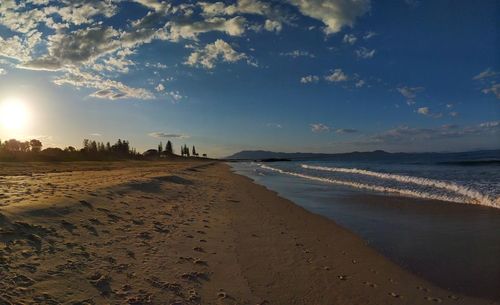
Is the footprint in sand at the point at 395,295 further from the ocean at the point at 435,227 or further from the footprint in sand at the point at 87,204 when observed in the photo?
the footprint in sand at the point at 87,204

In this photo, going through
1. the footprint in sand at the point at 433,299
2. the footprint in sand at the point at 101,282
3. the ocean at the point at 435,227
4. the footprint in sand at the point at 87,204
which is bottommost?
the footprint in sand at the point at 433,299

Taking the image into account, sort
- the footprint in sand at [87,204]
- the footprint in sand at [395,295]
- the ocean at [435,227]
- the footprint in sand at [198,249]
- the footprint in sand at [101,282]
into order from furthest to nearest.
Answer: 1. the footprint in sand at [87,204]
2. the footprint in sand at [198,249]
3. the ocean at [435,227]
4. the footprint in sand at [395,295]
5. the footprint in sand at [101,282]

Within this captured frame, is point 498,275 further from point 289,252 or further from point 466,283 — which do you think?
point 289,252

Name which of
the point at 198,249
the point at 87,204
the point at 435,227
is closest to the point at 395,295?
the point at 198,249

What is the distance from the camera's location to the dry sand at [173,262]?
5.54 metres

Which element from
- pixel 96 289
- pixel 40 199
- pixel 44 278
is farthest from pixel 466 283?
pixel 40 199

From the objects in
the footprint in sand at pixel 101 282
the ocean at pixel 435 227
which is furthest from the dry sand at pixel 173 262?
the ocean at pixel 435 227

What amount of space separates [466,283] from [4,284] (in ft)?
24.1

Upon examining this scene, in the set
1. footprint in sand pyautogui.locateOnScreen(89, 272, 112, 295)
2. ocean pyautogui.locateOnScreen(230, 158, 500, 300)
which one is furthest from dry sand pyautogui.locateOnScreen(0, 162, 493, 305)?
ocean pyautogui.locateOnScreen(230, 158, 500, 300)

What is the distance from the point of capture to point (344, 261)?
26.2 ft

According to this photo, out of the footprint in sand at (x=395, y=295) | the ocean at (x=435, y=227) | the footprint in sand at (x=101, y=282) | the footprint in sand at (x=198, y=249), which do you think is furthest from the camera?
the footprint in sand at (x=198, y=249)

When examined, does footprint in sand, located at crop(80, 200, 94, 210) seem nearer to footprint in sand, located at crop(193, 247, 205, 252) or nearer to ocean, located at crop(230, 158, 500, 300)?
footprint in sand, located at crop(193, 247, 205, 252)

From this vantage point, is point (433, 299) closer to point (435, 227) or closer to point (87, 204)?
point (435, 227)

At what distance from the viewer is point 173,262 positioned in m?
7.15
